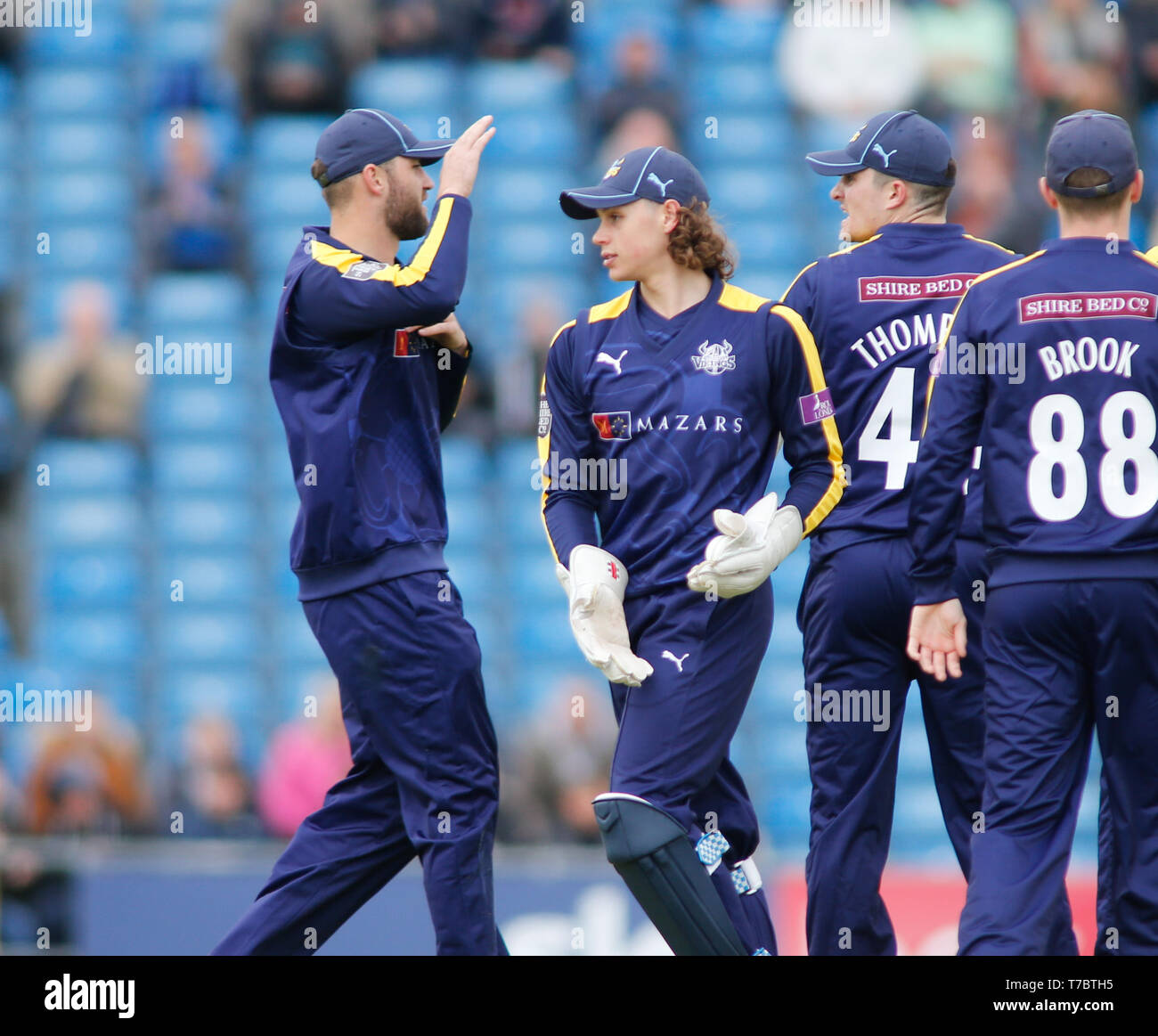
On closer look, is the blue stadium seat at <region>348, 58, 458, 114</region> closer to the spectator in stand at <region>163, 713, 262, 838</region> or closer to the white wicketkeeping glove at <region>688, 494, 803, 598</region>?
the spectator in stand at <region>163, 713, 262, 838</region>

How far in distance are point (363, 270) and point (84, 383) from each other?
6.33 meters

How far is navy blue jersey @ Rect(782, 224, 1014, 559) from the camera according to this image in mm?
5406

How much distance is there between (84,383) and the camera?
10914 mm

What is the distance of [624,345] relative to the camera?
5152 millimetres

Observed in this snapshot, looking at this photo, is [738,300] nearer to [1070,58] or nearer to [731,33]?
[1070,58]

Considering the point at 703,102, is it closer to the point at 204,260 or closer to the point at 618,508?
the point at 204,260

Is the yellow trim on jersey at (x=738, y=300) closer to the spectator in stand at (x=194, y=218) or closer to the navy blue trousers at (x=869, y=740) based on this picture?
the navy blue trousers at (x=869, y=740)

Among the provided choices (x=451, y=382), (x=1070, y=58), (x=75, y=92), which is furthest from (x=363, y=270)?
(x=75, y=92)

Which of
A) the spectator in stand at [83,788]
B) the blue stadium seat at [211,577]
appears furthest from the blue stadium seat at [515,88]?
the spectator in stand at [83,788]

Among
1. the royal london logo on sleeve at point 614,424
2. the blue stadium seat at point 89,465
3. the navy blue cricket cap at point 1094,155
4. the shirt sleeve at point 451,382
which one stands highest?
the navy blue cricket cap at point 1094,155

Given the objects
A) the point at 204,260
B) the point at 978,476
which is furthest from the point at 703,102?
the point at 978,476

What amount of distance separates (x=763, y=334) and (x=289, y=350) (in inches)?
51.2

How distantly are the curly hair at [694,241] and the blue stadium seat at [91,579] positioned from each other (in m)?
6.34

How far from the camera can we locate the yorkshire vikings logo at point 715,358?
16.5ft
